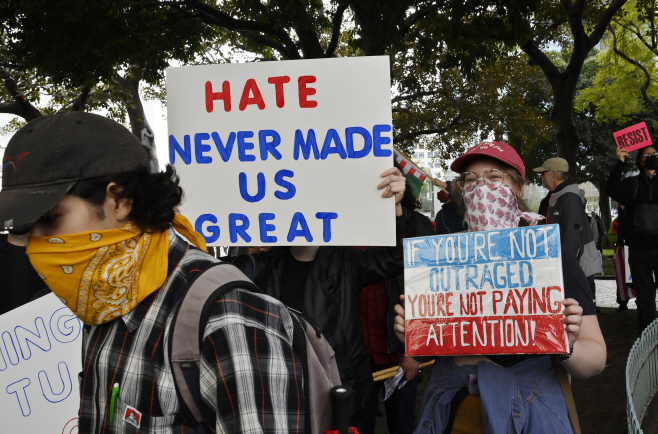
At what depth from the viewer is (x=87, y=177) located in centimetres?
117

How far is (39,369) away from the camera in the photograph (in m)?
2.27

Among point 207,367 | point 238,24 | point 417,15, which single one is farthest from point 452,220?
point 238,24

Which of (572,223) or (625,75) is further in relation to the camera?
(625,75)

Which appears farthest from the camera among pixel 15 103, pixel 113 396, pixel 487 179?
pixel 15 103

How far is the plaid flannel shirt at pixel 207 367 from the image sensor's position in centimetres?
106

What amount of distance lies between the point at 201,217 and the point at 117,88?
11.8 meters

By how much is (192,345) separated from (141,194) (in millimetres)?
369

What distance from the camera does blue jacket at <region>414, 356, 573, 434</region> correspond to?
178 cm

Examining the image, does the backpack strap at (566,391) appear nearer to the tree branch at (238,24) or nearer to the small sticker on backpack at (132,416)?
the small sticker on backpack at (132,416)

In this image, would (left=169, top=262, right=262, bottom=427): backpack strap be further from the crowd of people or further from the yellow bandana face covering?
the yellow bandana face covering

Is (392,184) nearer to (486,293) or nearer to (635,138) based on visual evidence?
(486,293)

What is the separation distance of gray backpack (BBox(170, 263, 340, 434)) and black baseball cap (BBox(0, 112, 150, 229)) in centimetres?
31

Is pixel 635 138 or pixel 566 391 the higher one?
pixel 635 138

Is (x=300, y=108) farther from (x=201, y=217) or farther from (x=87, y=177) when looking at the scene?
(x=87, y=177)
